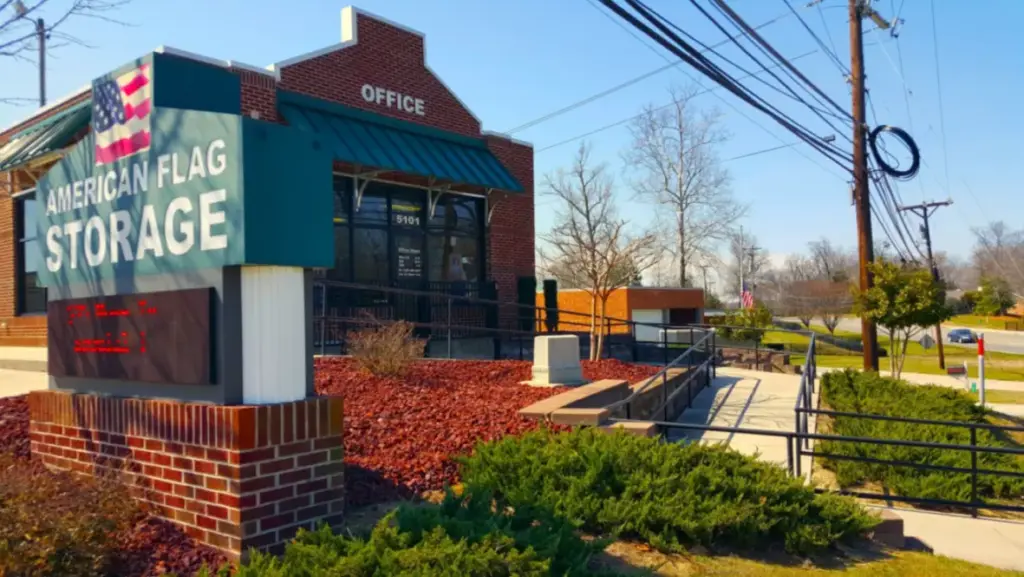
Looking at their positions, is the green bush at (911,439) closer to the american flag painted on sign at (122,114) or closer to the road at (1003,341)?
the american flag painted on sign at (122,114)

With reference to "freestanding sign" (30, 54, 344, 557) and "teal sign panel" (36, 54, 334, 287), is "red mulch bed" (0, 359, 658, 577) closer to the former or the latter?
"freestanding sign" (30, 54, 344, 557)

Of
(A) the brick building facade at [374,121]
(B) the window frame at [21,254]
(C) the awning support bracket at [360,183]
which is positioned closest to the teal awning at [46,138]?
(A) the brick building facade at [374,121]

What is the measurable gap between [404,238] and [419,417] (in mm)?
9371

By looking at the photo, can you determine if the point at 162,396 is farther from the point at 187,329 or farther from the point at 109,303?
the point at 109,303

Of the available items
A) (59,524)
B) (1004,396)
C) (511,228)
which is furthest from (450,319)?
(1004,396)

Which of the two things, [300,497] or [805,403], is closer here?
[300,497]

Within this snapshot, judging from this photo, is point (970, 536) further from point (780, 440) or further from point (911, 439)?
point (911, 439)

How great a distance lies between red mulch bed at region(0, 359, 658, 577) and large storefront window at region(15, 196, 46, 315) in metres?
8.71

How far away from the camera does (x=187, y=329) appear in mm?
3875

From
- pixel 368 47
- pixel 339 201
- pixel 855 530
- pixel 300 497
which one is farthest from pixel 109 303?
pixel 368 47

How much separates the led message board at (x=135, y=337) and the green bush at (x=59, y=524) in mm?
665

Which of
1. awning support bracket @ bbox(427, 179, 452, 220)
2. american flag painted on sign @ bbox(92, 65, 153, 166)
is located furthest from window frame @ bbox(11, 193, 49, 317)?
american flag painted on sign @ bbox(92, 65, 153, 166)

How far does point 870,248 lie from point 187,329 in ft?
56.5

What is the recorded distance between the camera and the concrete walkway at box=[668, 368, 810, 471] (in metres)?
8.95
